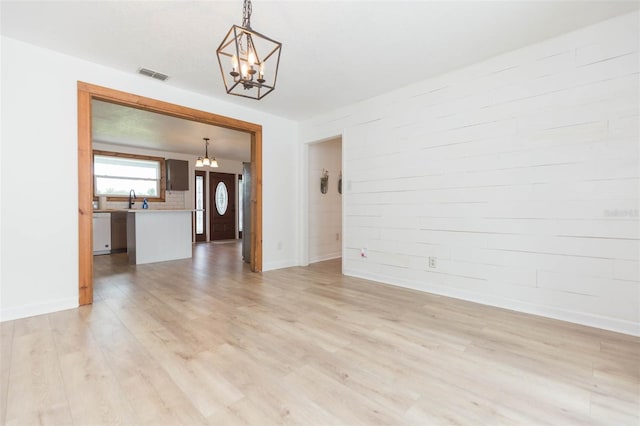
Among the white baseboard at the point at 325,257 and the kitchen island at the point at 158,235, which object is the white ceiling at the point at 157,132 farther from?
the white baseboard at the point at 325,257

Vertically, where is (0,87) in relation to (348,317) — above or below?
above

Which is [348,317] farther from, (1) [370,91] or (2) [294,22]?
(1) [370,91]

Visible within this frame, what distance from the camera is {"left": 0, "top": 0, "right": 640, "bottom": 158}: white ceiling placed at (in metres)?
2.17

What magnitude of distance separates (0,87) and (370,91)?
3.70m

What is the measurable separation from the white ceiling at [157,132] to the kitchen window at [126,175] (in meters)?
0.41

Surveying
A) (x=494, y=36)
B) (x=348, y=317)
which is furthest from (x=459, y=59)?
(x=348, y=317)

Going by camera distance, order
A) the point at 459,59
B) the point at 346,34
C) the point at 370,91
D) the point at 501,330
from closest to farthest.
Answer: the point at 501,330, the point at 346,34, the point at 459,59, the point at 370,91

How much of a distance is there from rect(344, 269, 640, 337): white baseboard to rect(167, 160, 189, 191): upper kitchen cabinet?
6.37 m

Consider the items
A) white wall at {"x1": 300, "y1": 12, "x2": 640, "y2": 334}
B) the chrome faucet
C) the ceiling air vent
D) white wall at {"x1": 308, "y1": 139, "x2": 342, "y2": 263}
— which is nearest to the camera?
white wall at {"x1": 300, "y1": 12, "x2": 640, "y2": 334}

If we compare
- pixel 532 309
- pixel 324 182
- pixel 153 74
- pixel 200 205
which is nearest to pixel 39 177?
pixel 153 74

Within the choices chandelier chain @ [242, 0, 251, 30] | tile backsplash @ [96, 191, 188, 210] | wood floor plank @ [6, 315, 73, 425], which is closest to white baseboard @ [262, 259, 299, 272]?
wood floor plank @ [6, 315, 73, 425]

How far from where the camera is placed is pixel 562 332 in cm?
225

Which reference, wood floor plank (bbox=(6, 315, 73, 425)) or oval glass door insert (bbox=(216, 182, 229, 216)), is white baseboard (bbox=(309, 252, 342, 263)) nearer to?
wood floor plank (bbox=(6, 315, 73, 425))

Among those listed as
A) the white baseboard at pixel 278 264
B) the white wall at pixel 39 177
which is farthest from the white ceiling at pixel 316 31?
the white baseboard at pixel 278 264
